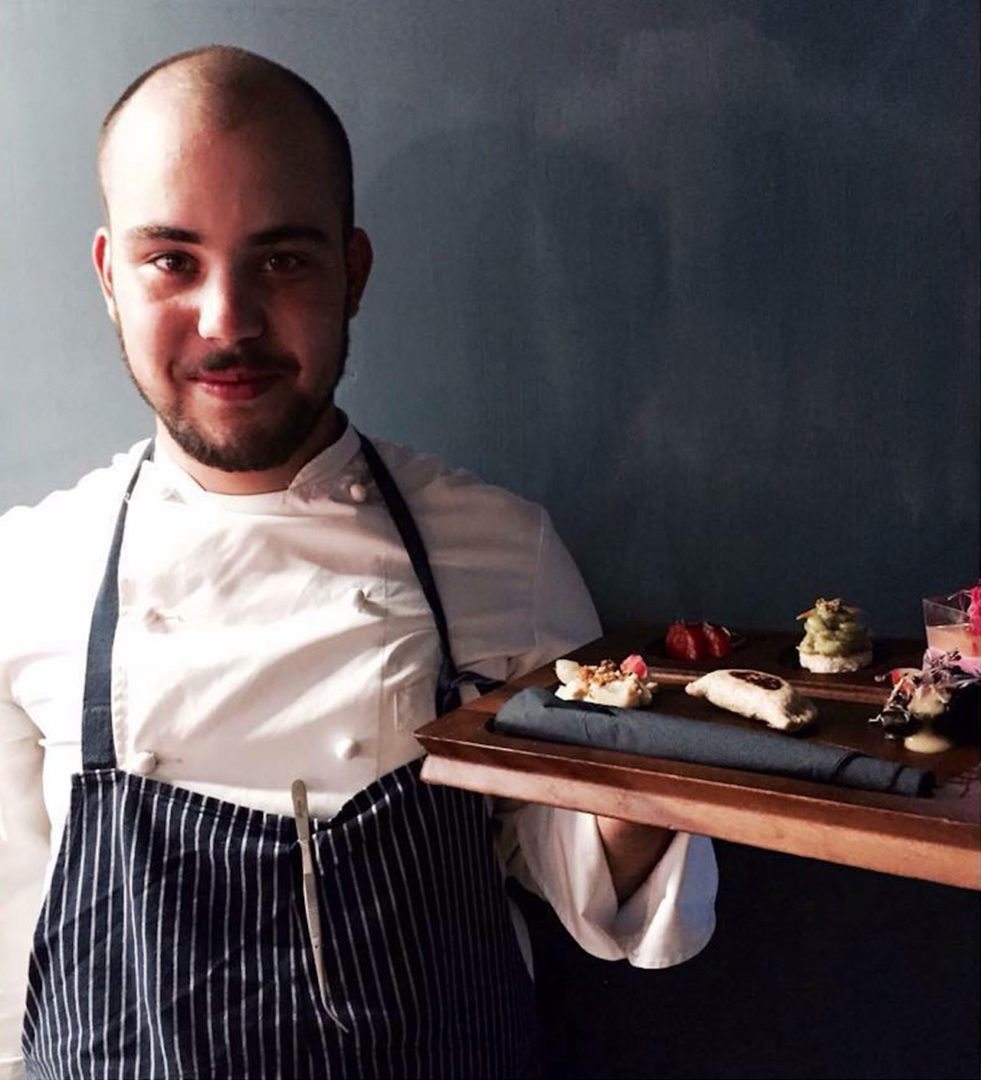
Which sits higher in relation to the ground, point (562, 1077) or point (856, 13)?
point (856, 13)

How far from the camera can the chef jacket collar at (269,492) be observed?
3.97ft

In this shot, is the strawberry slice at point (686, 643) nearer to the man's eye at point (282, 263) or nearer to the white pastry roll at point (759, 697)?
the white pastry roll at point (759, 697)

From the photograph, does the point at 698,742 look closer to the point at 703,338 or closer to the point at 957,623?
the point at 957,623

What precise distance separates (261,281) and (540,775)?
1.92 feet

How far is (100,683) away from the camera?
1130 millimetres

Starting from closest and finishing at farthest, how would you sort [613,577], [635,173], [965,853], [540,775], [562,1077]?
1. [965,853]
2. [540,775]
3. [635,173]
4. [613,577]
5. [562,1077]

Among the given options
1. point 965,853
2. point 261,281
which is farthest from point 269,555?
point 965,853

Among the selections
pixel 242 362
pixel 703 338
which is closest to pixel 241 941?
pixel 242 362

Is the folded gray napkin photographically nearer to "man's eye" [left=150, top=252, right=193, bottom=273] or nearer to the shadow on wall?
the shadow on wall

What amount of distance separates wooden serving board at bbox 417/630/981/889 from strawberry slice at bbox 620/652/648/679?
28 millimetres

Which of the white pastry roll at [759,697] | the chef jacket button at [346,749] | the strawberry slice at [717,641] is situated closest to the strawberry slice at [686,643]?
the strawberry slice at [717,641]

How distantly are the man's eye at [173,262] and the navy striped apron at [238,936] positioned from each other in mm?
376

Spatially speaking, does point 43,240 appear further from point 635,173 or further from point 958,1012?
point 958,1012

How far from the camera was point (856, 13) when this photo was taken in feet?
3.71
